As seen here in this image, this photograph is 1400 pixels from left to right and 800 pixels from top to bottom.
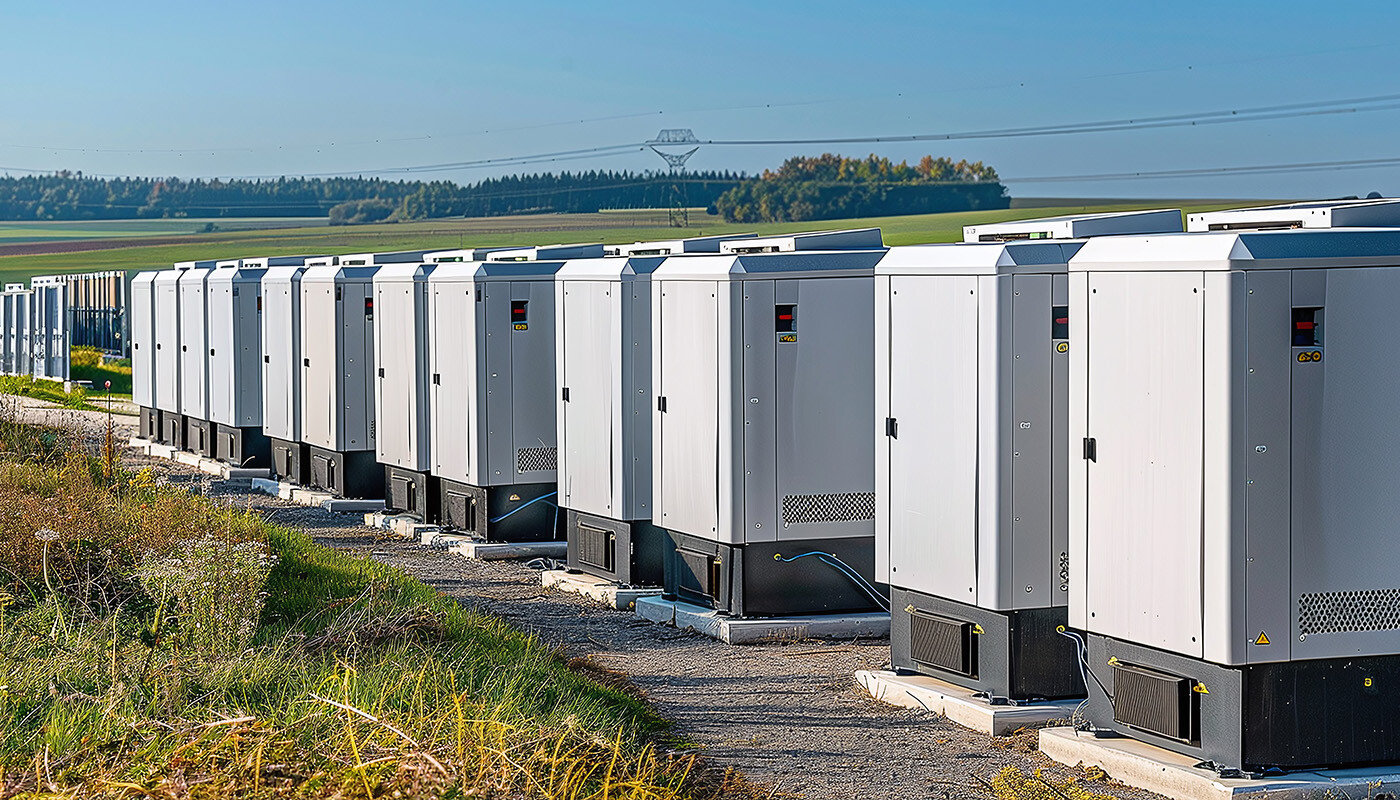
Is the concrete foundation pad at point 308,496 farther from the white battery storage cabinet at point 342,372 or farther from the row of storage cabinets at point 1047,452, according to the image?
the row of storage cabinets at point 1047,452

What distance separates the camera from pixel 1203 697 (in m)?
7.48

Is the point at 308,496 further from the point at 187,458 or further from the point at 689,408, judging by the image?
the point at 689,408

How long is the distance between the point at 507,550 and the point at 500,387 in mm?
1506

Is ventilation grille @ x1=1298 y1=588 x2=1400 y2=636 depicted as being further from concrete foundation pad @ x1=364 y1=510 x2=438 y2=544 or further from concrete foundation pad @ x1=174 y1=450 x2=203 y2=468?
concrete foundation pad @ x1=174 y1=450 x2=203 y2=468

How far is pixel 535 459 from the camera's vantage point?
15383 mm

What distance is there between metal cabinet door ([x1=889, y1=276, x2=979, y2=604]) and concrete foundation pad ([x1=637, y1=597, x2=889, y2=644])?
194 cm

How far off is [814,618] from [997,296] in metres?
3.65

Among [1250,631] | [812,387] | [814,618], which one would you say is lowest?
[814,618]

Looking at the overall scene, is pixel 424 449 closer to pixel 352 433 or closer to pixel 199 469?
pixel 352 433

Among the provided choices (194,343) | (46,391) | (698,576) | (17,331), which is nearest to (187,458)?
(194,343)

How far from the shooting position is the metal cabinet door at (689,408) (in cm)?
1135

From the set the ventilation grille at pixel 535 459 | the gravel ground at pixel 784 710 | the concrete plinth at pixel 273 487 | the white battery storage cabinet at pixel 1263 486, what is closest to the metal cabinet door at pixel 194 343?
the concrete plinth at pixel 273 487

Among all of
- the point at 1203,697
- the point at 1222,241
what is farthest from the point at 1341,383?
the point at 1203,697

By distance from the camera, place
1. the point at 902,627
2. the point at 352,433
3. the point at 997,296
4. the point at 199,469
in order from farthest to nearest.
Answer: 1. the point at 199,469
2. the point at 352,433
3. the point at 902,627
4. the point at 997,296
